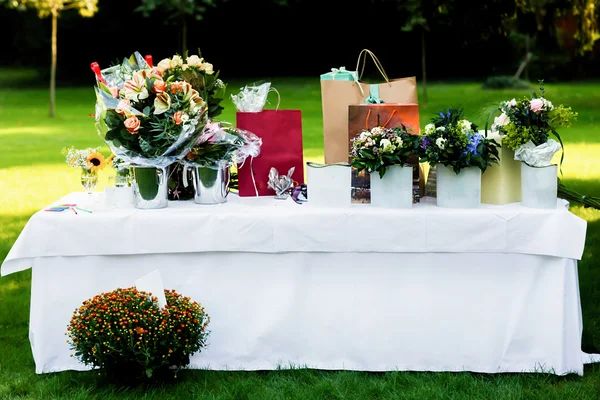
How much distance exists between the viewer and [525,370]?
11.4 feet

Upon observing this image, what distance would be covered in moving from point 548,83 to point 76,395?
25201mm

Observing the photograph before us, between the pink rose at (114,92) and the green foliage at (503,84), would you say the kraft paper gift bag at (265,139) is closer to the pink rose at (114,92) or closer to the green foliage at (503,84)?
the pink rose at (114,92)

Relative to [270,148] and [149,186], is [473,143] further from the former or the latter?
[149,186]

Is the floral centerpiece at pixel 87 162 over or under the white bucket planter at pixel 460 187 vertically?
over

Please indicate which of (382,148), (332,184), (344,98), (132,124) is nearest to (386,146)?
(382,148)

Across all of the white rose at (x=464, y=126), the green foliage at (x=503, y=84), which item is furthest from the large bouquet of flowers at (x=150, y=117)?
the green foliage at (x=503, y=84)

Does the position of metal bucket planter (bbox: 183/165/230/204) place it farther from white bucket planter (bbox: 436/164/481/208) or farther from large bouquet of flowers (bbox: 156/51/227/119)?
white bucket planter (bbox: 436/164/481/208)

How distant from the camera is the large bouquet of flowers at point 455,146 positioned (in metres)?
3.39

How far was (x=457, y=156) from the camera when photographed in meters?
3.41

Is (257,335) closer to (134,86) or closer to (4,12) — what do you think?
(134,86)

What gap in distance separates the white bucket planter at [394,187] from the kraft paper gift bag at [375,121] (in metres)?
0.10

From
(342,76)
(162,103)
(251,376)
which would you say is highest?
(342,76)

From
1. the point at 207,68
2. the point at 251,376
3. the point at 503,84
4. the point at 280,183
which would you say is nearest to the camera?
the point at 251,376

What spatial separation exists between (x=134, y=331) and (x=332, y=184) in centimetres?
102
